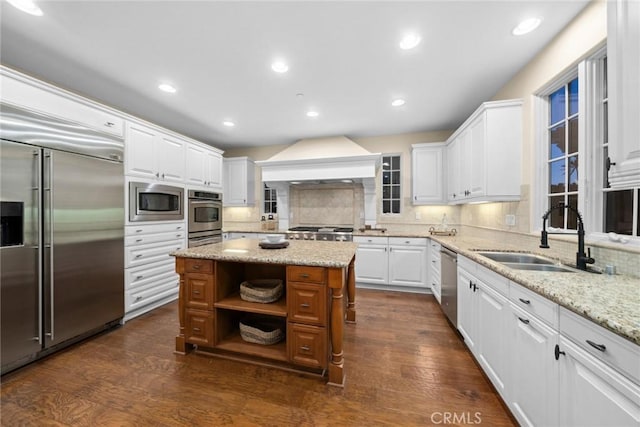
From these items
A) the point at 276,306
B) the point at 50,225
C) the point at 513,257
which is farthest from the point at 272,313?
the point at 513,257

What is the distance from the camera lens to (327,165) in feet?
13.5

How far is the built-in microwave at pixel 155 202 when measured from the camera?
109 inches

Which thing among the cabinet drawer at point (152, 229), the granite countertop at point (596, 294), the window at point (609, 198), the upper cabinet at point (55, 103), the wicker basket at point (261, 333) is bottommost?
the wicker basket at point (261, 333)

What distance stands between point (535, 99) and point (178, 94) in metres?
3.86

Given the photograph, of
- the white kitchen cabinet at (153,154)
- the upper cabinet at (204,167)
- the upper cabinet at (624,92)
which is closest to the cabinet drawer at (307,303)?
the upper cabinet at (624,92)

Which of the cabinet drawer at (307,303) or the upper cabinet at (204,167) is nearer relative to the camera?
the cabinet drawer at (307,303)

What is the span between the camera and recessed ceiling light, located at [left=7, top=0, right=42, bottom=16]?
5.26 ft

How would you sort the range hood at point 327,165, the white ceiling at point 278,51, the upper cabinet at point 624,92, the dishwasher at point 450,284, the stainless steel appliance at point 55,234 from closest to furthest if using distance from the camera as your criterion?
the upper cabinet at point 624,92 < the white ceiling at point 278,51 < the stainless steel appliance at point 55,234 < the dishwasher at point 450,284 < the range hood at point 327,165

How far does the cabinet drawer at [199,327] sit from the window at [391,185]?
345 centimetres

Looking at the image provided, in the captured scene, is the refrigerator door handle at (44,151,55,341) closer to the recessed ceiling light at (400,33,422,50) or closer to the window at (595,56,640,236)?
the recessed ceiling light at (400,33,422,50)

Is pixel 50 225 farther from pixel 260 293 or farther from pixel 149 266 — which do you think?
A: pixel 260 293

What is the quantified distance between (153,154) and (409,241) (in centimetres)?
379

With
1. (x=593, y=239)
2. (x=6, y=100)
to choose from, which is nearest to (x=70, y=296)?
(x=6, y=100)

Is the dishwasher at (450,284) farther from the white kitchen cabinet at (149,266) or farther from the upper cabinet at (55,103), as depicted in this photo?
the upper cabinet at (55,103)
